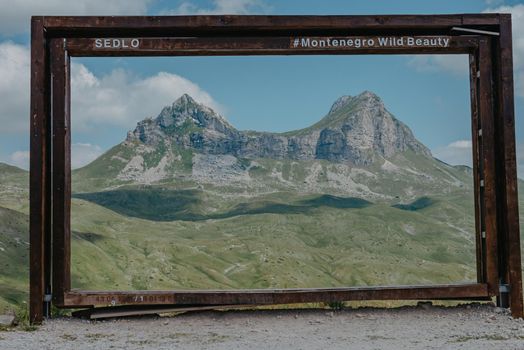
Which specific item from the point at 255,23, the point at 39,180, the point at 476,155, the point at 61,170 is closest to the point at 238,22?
the point at 255,23

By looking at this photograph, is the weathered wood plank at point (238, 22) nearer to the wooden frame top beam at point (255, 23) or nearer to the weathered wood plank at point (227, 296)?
the wooden frame top beam at point (255, 23)

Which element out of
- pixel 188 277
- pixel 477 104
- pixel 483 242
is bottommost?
pixel 188 277

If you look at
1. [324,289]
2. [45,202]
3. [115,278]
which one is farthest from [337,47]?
[115,278]

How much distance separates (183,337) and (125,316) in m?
2.47

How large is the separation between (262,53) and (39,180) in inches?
222

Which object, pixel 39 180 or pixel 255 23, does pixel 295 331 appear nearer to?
pixel 39 180

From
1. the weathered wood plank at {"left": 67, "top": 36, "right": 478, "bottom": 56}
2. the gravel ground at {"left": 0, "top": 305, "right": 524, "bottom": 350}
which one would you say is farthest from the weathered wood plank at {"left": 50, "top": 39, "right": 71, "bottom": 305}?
the gravel ground at {"left": 0, "top": 305, "right": 524, "bottom": 350}

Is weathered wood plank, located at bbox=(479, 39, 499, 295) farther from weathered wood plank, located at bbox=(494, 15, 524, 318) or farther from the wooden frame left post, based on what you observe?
the wooden frame left post

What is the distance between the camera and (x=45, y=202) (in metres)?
13.0

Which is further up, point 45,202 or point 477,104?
point 477,104

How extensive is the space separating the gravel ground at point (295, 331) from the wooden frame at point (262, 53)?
1.39 ft

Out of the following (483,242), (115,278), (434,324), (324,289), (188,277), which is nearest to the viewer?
(434,324)

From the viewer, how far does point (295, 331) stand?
11586 mm

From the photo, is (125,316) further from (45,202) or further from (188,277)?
(188,277)
